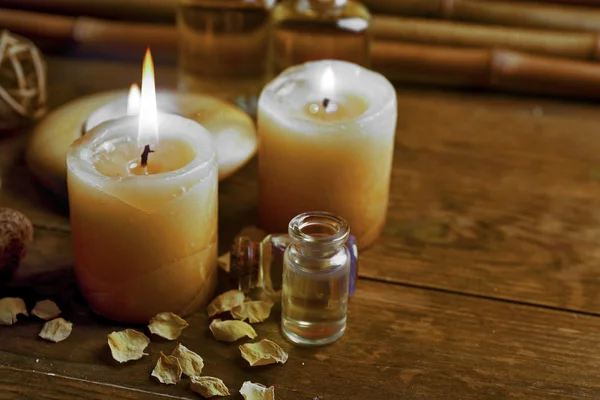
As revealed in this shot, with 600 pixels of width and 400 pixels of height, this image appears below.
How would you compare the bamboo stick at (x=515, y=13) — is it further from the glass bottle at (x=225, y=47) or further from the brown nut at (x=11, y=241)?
the brown nut at (x=11, y=241)

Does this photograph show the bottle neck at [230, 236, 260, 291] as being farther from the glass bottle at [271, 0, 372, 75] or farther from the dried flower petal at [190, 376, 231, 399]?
the glass bottle at [271, 0, 372, 75]

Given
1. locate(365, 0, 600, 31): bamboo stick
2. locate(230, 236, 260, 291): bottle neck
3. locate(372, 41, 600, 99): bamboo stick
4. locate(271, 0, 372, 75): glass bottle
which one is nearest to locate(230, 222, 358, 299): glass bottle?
locate(230, 236, 260, 291): bottle neck

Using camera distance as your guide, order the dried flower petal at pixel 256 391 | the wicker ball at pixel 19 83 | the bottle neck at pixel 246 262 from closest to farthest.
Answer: the dried flower petal at pixel 256 391 < the bottle neck at pixel 246 262 < the wicker ball at pixel 19 83

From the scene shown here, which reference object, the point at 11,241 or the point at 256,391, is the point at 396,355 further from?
the point at 11,241

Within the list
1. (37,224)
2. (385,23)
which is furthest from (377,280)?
(385,23)

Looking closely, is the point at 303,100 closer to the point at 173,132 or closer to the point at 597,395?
the point at 173,132

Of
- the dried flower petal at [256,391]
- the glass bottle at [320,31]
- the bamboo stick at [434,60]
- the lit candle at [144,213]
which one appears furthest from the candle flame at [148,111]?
the bamboo stick at [434,60]
